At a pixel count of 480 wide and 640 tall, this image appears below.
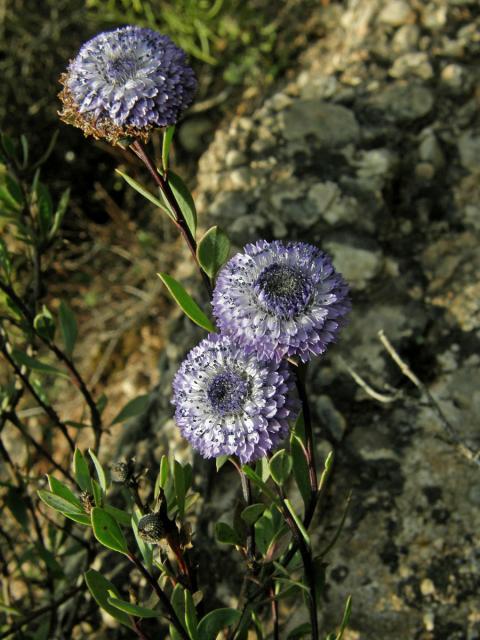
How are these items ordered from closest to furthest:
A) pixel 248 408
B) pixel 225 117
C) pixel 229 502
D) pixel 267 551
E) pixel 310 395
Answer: pixel 248 408
pixel 267 551
pixel 229 502
pixel 310 395
pixel 225 117

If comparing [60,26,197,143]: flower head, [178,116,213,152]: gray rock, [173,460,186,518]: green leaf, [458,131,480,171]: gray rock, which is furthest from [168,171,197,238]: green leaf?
[178,116,213,152]: gray rock

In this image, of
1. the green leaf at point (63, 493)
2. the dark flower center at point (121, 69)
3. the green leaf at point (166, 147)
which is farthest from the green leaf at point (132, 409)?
the dark flower center at point (121, 69)

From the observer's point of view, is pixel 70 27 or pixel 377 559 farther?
pixel 70 27

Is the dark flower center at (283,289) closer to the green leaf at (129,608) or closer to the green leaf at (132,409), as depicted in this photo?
the green leaf at (129,608)

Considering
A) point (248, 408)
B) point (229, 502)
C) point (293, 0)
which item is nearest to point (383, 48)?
point (293, 0)

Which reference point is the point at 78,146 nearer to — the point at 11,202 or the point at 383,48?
the point at 383,48

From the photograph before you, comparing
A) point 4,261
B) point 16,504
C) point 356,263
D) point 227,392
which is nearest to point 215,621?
point 227,392

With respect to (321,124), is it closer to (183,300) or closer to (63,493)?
(183,300)
